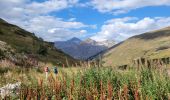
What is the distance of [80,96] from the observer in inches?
454

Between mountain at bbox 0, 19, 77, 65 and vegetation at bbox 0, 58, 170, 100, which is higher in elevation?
mountain at bbox 0, 19, 77, 65

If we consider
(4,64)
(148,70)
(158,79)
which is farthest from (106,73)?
(4,64)

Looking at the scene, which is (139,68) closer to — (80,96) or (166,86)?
(166,86)

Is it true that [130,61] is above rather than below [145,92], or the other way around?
above

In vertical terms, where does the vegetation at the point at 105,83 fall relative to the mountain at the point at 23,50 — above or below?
below

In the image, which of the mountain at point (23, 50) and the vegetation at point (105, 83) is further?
the mountain at point (23, 50)

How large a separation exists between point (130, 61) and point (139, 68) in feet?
5.01

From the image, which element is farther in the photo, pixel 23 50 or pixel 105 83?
pixel 23 50

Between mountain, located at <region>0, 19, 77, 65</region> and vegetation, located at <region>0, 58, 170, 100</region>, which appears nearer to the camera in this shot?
vegetation, located at <region>0, 58, 170, 100</region>

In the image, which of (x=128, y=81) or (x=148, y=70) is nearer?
(x=128, y=81)

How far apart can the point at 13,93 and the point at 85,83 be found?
279cm

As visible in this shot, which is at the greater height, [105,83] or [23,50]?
[23,50]

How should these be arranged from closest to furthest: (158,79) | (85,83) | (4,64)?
(158,79) → (85,83) → (4,64)

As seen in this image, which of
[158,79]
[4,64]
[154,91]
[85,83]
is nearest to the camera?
[154,91]
